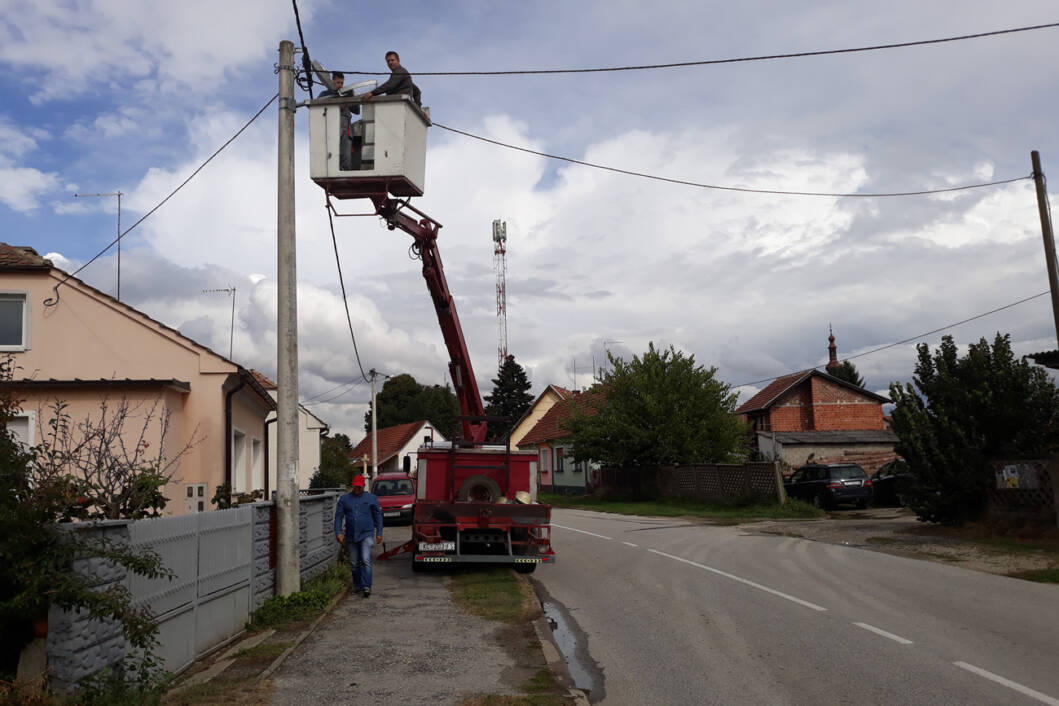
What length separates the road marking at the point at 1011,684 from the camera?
623 centimetres

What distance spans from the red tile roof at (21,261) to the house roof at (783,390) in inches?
1430

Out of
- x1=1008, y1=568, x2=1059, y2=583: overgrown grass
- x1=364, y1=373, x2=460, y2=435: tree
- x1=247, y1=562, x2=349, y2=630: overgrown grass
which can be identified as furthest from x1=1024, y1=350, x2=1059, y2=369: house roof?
x1=364, y1=373, x2=460, y2=435: tree

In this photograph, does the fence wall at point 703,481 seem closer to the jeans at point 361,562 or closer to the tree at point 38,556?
the jeans at point 361,562

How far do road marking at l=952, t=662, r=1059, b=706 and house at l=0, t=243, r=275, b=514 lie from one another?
11814 mm

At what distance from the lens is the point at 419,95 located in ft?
42.5

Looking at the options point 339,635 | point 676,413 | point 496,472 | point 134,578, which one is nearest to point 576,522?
point 676,413

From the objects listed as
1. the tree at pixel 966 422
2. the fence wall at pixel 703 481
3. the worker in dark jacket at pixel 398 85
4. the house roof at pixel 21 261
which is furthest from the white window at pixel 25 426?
the fence wall at pixel 703 481

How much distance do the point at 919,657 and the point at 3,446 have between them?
23.8ft

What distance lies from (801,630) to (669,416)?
25642mm

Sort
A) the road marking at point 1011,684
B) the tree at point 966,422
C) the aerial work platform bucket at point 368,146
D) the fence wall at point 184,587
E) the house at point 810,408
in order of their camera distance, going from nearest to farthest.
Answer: the fence wall at point 184,587
the road marking at point 1011,684
the aerial work platform bucket at point 368,146
the tree at point 966,422
the house at point 810,408

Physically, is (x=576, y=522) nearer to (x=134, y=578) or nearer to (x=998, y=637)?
(x=998, y=637)

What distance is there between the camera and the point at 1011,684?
671 cm

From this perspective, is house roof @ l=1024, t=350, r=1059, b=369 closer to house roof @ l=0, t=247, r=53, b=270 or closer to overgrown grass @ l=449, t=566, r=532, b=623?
overgrown grass @ l=449, t=566, r=532, b=623

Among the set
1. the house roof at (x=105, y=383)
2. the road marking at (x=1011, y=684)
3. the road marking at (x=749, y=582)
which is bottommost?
the road marking at (x=1011, y=684)
